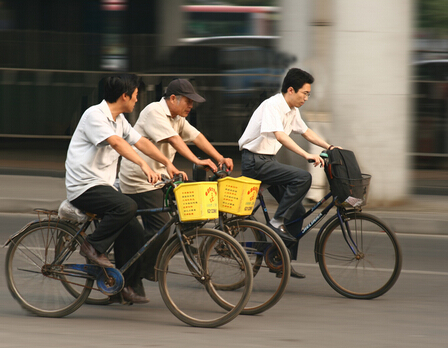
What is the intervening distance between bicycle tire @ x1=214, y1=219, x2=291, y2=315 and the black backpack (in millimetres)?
702

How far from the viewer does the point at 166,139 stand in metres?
5.23

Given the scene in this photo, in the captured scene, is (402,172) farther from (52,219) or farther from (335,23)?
(52,219)

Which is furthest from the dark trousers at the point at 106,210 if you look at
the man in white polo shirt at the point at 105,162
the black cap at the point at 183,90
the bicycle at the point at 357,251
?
the bicycle at the point at 357,251

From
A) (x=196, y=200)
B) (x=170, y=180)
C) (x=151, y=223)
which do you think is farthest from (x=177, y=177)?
(x=151, y=223)

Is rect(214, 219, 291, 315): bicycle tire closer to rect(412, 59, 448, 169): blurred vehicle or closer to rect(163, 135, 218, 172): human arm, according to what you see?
rect(163, 135, 218, 172): human arm

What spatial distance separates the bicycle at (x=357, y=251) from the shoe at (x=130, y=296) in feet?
4.07

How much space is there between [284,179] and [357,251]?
0.80 metres

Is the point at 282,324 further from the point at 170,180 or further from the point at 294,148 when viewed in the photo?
the point at 294,148

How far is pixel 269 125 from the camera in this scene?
18.5 feet

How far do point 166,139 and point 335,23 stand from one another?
475 centimetres

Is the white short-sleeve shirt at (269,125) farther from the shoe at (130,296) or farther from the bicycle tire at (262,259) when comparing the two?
the shoe at (130,296)

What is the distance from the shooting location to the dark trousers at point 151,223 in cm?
512

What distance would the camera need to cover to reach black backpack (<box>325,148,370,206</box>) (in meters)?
5.30

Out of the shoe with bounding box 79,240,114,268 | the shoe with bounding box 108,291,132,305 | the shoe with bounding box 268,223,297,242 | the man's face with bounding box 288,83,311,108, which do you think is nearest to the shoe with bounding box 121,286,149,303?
the shoe with bounding box 108,291,132,305
